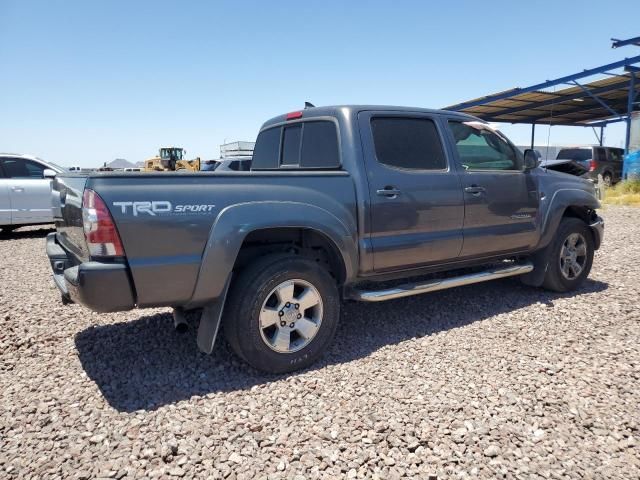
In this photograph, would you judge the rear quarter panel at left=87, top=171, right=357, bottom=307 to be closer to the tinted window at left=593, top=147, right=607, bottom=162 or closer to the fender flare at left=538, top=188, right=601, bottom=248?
the fender flare at left=538, top=188, right=601, bottom=248

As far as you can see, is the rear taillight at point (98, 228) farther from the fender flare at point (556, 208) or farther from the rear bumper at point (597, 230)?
the rear bumper at point (597, 230)

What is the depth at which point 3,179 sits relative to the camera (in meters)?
8.95

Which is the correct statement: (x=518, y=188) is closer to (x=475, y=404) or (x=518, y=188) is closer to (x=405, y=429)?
(x=475, y=404)

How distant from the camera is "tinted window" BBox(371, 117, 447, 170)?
3.69 metres

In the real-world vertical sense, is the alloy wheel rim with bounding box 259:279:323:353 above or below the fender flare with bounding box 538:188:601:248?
below

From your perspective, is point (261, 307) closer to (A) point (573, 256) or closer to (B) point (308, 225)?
(B) point (308, 225)

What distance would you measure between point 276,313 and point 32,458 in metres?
1.56

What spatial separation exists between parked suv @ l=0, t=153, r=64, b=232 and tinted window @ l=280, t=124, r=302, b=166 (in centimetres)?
669

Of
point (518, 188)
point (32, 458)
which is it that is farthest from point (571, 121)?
point (32, 458)

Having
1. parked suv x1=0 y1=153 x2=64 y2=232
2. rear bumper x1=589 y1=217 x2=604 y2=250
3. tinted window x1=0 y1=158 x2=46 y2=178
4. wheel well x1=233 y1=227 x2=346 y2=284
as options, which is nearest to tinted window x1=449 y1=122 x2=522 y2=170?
rear bumper x1=589 y1=217 x2=604 y2=250

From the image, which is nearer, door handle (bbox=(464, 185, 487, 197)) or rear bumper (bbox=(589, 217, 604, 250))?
door handle (bbox=(464, 185, 487, 197))

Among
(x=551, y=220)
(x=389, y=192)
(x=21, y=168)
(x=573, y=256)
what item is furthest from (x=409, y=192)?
(x=21, y=168)

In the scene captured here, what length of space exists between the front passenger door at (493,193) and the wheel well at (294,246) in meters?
1.34

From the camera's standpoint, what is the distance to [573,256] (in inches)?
199
